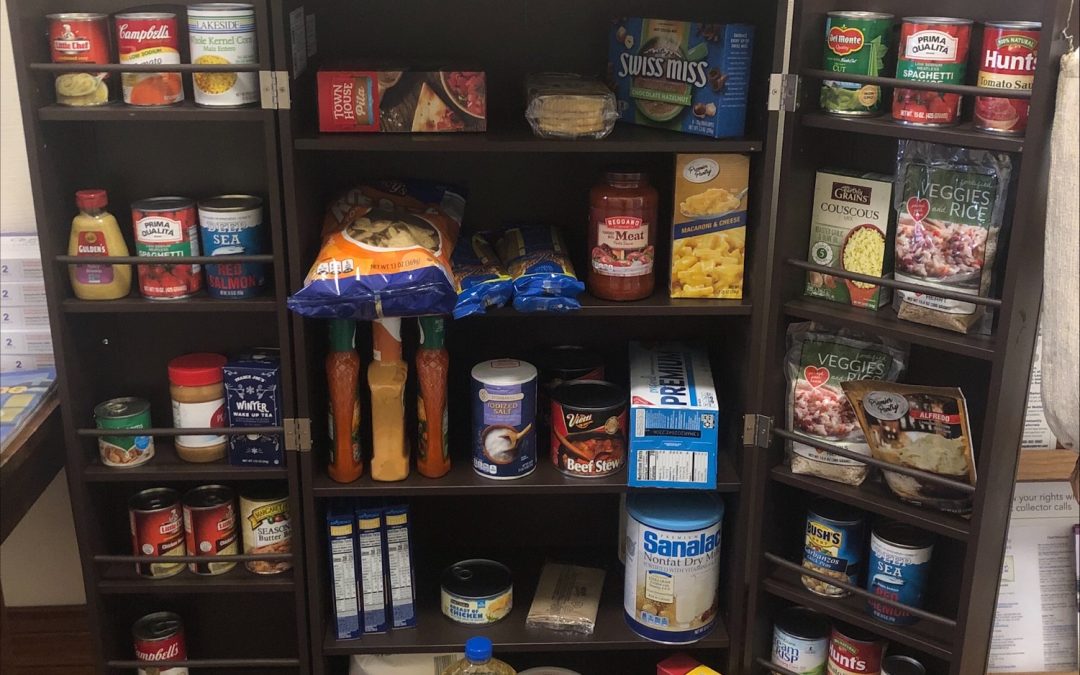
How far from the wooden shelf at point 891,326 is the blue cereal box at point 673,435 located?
245 millimetres

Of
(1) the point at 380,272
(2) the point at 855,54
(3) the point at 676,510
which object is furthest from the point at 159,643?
(2) the point at 855,54

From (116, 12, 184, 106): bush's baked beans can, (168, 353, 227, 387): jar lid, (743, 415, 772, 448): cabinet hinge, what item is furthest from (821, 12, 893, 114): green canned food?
(168, 353, 227, 387): jar lid

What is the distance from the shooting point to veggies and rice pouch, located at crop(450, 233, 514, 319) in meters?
1.84

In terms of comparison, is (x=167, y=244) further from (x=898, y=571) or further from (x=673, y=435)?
(x=898, y=571)

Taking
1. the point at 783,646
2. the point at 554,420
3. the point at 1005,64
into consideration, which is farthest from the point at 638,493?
the point at 1005,64

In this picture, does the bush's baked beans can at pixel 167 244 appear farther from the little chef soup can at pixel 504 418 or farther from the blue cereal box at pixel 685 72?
the blue cereal box at pixel 685 72

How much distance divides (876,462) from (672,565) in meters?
0.44

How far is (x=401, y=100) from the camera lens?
1.84 m

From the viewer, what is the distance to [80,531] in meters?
2.03

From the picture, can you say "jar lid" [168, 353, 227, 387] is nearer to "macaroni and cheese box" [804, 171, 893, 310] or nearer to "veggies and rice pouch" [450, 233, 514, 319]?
"veggies and rice pouch" [450, 233, 514, 319]

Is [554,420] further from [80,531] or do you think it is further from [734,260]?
[80,531]

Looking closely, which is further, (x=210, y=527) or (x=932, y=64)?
(x=210, y=527)

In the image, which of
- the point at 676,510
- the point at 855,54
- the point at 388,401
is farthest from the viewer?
the point at 676,510

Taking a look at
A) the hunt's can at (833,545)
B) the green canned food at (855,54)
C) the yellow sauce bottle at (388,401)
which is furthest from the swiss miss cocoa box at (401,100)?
the hunt's can at (833,545)
